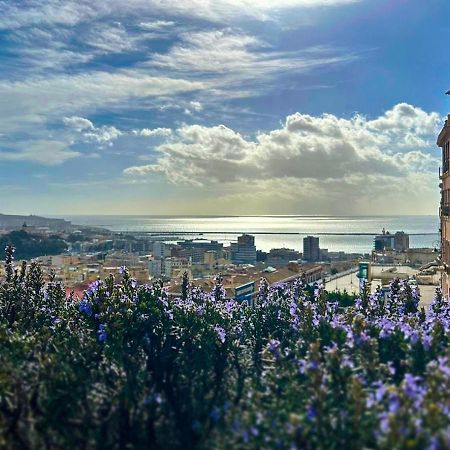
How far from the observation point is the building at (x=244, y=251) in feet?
282

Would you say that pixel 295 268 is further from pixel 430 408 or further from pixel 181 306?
pixel 430 408

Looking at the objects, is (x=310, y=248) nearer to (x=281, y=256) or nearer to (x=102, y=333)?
(x=281, y=256)

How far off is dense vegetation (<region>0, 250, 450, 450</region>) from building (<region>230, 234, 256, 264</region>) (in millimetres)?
74918

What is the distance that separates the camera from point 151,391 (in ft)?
17.7

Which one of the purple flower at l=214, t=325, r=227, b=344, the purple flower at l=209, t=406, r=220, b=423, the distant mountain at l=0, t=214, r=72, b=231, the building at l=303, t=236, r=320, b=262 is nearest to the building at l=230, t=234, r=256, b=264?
the building at l=303, t=236, r=320, b=262

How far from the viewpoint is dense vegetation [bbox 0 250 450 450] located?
3996mm

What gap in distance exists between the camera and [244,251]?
3501 inches

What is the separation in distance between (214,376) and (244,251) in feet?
272

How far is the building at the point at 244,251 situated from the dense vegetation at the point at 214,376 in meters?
74.9

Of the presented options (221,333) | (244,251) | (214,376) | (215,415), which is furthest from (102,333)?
(244,251)

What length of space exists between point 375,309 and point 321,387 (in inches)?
175

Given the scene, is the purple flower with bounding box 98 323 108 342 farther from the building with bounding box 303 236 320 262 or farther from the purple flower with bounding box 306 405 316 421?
the building with bounding box 303 236 320 262

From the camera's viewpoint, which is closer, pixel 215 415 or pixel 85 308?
pixel 215 415

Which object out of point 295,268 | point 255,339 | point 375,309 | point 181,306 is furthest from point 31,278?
point 295,268
